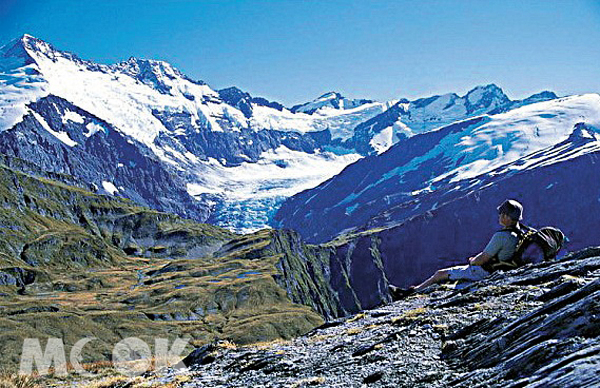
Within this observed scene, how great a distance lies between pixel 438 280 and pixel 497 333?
14.0 m

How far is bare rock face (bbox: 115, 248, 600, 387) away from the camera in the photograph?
37.0 ft

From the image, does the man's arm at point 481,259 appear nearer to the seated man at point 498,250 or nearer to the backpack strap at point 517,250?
the seated man at point 498,250

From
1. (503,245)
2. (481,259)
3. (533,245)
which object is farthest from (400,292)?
(533,245)

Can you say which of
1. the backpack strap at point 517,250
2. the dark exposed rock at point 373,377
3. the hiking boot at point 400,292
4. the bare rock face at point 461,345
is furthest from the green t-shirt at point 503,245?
the dark exposed rock at point 373,377

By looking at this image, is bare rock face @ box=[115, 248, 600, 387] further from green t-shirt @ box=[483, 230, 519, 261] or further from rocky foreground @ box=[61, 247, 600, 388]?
green t-shirt @ box=[483, 230, 519, 261]

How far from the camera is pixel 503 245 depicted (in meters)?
23.8

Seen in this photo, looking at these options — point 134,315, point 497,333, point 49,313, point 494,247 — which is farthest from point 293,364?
point 134,315

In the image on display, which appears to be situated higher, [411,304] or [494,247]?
[494,247]

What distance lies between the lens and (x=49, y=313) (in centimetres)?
15262

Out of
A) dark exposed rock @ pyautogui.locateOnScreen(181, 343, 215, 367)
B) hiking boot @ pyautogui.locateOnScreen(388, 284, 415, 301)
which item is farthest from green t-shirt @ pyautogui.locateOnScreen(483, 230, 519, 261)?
dark exposed rock @ pyautogui.locateOnScreen(181, 343, 215, 367)

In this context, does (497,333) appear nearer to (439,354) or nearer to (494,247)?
(439,354)

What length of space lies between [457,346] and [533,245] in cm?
1063

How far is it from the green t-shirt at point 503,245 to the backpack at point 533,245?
182 millimetres

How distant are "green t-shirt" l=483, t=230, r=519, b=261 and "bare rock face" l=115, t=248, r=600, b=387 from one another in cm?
86
